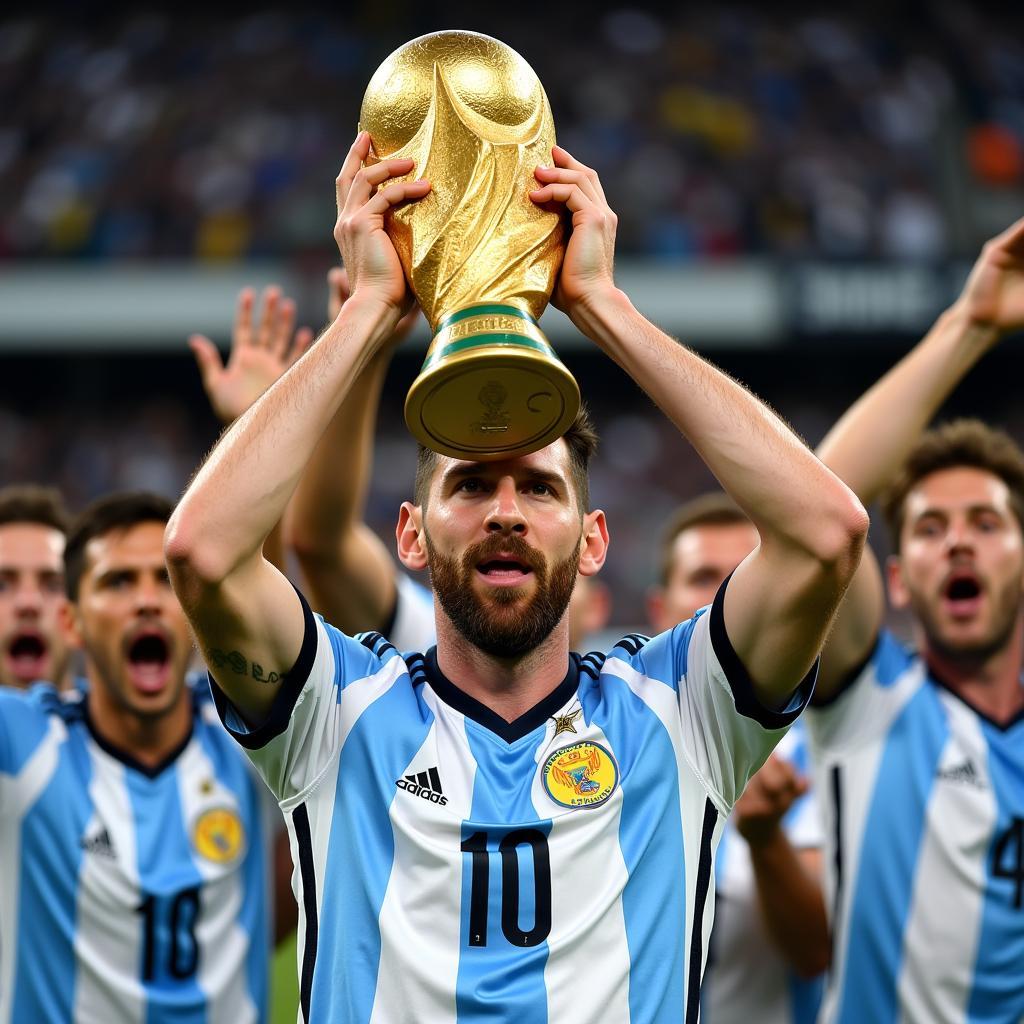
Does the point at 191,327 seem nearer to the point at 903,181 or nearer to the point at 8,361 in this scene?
the point at 8,361

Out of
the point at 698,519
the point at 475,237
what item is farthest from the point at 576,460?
the point at 698,519

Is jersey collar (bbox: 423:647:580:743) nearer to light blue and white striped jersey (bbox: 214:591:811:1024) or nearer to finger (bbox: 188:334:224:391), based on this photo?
light blue and white striped jersey (bbox: 214:591:811:1024)

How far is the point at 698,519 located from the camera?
480 centimetres

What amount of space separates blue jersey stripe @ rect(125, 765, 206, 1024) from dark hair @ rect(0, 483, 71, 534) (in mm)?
1261

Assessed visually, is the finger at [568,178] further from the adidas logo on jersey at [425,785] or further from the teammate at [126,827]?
the teammate at [126,827]

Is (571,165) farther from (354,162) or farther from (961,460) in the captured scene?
(961,460)

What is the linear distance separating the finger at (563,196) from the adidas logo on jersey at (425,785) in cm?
104

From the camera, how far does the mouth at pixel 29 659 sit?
15.5 feet

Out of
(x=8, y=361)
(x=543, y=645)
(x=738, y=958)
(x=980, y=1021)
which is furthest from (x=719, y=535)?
(x=8, y=361)

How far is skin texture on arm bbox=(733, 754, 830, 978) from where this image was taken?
138 inches

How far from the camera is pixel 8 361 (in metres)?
18.6

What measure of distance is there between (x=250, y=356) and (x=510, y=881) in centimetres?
202

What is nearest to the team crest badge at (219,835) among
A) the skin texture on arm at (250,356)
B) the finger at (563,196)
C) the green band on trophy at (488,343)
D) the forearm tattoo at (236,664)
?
the skin texture on arm at (250,356)

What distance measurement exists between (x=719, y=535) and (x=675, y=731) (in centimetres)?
204
